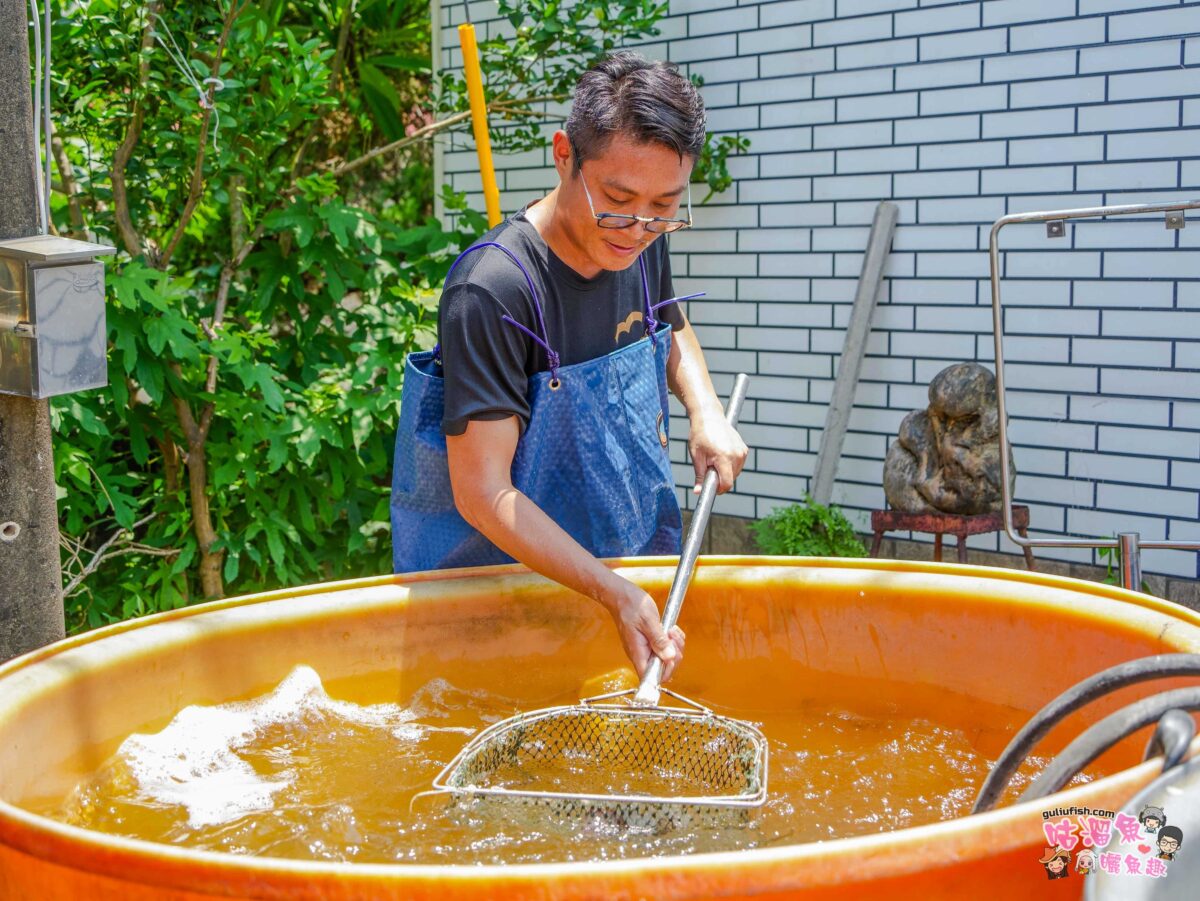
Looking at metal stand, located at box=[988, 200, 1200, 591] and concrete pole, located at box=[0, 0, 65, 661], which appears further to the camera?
metal stand, located at box=[988, 200, 1200, 591]

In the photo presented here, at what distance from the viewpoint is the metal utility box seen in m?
1.83

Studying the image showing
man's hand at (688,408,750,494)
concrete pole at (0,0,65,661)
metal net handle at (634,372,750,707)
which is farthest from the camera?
man's hand at (688,408,750,494)

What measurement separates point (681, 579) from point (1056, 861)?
3.07 ft

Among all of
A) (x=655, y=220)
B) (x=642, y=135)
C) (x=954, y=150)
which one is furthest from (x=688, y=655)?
(x=954, y=150)

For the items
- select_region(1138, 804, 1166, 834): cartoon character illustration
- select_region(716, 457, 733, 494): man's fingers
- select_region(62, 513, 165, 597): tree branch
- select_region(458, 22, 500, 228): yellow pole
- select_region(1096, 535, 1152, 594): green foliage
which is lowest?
select_region(1096, 535, 1152, 594): green foliage

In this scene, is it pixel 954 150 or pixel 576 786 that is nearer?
pixel 576 786

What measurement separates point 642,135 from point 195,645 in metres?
0.97

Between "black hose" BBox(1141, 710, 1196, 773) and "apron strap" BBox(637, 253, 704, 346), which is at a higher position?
"apron strap" BBox(637, 253, 704, 346)

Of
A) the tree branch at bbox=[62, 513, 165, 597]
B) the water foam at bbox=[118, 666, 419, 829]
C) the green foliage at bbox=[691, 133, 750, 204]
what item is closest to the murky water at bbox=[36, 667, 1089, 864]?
the water foam at bbox=[118, 666, 419, 829]

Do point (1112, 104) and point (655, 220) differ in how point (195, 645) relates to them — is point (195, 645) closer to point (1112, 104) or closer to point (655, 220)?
point (655, 220)

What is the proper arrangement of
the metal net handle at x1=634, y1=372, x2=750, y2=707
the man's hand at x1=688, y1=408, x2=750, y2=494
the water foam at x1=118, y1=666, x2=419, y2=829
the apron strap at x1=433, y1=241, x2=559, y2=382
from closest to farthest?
the water foam at x1=118, y1=666, x2=419, y2=829, the metal net handle at x1=634, y1=372, x2=750, y2=707, the apron strap at x1=433, y1=241, x2=559, y2=382, the man's hand at x1=688, y1=408, x2=750, y2=494

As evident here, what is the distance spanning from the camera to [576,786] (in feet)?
5.40

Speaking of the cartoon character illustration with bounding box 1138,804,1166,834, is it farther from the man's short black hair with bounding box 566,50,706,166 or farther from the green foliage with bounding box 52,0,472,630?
the green foliage with bounding box 52,0,472,630

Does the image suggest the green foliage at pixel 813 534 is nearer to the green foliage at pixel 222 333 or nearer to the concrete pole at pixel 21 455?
the green foliage at pixel 222 333
